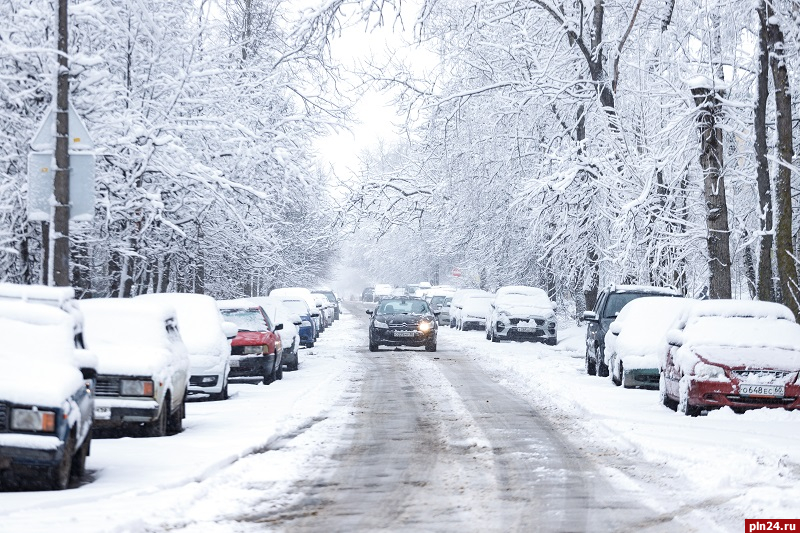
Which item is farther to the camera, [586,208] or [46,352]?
[586,208]

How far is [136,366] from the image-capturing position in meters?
13.1

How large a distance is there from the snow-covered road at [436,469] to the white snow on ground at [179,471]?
23 mm

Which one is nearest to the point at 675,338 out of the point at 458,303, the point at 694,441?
the point at 694,441

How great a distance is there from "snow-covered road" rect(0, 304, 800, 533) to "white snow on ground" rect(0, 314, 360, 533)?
0.02 m

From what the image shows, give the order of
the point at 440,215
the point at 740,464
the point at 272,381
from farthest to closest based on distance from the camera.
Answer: the point at 440,215, the point at 272,381, the point at 740,464

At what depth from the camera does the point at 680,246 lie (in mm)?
27047

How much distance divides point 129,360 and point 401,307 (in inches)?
905

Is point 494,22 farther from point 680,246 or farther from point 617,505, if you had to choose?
point 617,505

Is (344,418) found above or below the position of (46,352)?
below

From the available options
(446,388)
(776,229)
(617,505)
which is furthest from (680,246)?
(617,505)

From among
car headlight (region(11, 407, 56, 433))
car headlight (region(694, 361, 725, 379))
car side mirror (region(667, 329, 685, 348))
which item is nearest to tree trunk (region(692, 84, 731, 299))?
car side mirror (region(667, 329, 685, 348))

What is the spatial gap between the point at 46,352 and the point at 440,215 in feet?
95.5

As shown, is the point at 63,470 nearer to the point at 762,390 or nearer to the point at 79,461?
the point at 79,461

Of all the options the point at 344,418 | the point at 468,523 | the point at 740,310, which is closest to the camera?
the point at 468,523
